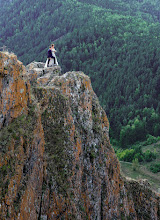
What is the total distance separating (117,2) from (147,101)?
372ft

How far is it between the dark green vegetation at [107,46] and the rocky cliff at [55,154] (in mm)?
80027

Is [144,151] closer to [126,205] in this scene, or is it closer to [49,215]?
[126,205]

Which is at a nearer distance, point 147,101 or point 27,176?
point 27,176

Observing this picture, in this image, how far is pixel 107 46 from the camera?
141875mm

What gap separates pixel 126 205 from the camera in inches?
808

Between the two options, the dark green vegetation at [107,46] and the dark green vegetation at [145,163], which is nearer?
the dark green vegetation at [145,163]

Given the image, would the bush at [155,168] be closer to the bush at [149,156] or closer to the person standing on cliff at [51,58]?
the bush at [149,156]

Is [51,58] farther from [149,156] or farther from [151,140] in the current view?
[151,140]

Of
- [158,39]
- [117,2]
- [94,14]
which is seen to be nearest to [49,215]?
[158,39]

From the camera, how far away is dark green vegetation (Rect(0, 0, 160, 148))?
358ft

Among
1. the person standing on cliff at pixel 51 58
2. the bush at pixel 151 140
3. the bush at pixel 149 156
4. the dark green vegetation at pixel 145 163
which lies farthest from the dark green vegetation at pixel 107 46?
the person standing on cliff at pixel 51 58

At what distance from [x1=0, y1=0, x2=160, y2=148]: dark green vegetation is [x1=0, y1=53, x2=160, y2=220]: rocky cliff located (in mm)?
80027

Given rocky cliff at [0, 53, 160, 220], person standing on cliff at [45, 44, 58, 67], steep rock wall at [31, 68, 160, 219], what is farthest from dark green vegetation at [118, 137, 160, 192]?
person standing on cliff at [45, 44, 58, 67]

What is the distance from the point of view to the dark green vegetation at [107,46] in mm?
109000
